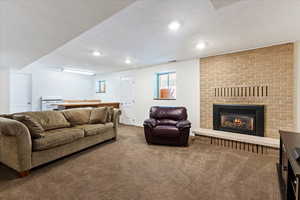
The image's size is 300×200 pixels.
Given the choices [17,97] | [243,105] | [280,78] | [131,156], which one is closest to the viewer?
[131,156]

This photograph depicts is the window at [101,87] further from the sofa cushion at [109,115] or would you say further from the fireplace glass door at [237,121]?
the fireplace glass door at [237,121]

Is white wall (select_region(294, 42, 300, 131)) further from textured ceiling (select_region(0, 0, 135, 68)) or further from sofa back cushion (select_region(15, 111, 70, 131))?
sofa back cushion (select_region(15, 111, 70, 131))

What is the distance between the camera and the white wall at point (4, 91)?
4.75m

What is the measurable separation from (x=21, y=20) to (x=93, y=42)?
46.5 inches

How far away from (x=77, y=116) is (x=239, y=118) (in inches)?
155

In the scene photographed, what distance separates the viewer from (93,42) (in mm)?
2887

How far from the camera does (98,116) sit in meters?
3.61

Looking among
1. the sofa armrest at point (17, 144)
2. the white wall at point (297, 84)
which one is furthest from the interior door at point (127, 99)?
the white wall at point (297, 84)

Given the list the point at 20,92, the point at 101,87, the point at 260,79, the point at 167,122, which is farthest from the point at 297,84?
the point at 20,92

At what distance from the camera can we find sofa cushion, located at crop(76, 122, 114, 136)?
9.89 ft

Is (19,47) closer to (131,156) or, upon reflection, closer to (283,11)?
(131,156)

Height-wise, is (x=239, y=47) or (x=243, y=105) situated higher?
(x=239, y=47)

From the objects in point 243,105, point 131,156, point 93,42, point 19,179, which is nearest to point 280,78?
point 243,105

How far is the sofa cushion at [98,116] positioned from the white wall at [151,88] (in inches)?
74.2
